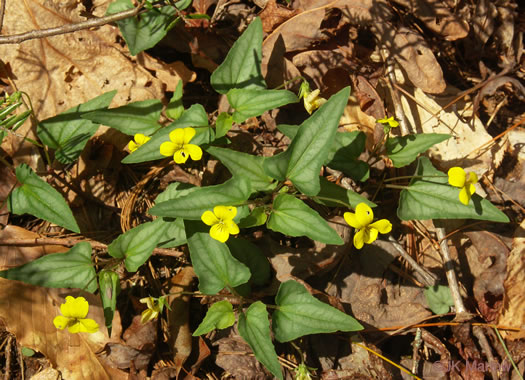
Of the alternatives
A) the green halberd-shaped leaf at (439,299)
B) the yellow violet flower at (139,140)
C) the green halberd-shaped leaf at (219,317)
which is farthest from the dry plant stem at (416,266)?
the yellow violet flower at (139,140)

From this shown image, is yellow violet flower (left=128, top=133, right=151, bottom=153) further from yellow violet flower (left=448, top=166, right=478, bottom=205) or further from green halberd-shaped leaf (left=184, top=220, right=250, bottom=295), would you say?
yellow violet flower (left=448, top=166, right=478, bottom=205)

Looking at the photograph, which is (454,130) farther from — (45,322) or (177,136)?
(45,322)

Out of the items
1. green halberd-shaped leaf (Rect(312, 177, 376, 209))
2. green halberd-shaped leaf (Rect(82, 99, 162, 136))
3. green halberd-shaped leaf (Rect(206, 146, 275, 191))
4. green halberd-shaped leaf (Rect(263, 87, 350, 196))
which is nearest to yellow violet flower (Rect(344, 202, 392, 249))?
green halberd-shaped leaf (Rect(263, 87, 350, 196))

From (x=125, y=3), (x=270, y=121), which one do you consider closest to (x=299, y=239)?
(x=270, y=121)

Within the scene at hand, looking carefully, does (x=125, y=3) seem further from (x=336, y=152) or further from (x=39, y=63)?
(x=336, y=152)

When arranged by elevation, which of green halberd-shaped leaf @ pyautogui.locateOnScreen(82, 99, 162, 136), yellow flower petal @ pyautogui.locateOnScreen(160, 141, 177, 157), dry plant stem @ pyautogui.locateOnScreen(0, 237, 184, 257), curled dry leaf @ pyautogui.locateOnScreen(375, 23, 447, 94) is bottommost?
dry plant stem @ pyautogui.locateOnScreen(0, 237, 184, 257)

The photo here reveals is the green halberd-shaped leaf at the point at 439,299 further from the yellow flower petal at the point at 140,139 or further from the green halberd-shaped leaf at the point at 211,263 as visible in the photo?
the yellow flower petal at the point at 140,139
